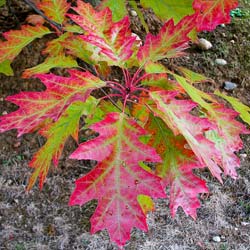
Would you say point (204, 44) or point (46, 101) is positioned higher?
point (46, 101)

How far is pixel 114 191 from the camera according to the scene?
97 centimetres

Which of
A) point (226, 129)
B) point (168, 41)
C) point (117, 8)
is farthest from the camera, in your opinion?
point (117, 8)

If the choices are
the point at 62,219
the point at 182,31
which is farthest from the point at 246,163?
the point at 182,31

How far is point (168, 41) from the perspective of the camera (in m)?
1.08

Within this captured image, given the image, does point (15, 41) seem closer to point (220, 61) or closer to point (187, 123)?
point (187, 123)

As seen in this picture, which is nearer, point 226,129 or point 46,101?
Result: point 46,101

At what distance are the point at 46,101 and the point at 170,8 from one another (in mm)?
550

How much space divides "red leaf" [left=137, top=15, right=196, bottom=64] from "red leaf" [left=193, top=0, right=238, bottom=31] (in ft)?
0.28

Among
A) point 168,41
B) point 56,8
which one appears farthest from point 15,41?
point 168,41

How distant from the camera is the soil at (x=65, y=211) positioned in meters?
2.01

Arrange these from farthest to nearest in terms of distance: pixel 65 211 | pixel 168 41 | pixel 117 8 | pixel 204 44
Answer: pixel 204 44
pixel 65 211
pixel 117 8
pixel 168 41

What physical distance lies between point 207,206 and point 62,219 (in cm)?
67

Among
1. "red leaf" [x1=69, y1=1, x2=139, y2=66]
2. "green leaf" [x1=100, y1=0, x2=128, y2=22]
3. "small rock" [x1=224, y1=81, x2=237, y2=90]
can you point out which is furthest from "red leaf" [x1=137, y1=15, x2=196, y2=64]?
"small rock" [x1=224, y1=81, x2=237, y2=90]

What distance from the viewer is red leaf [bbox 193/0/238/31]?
1147 millimetres
